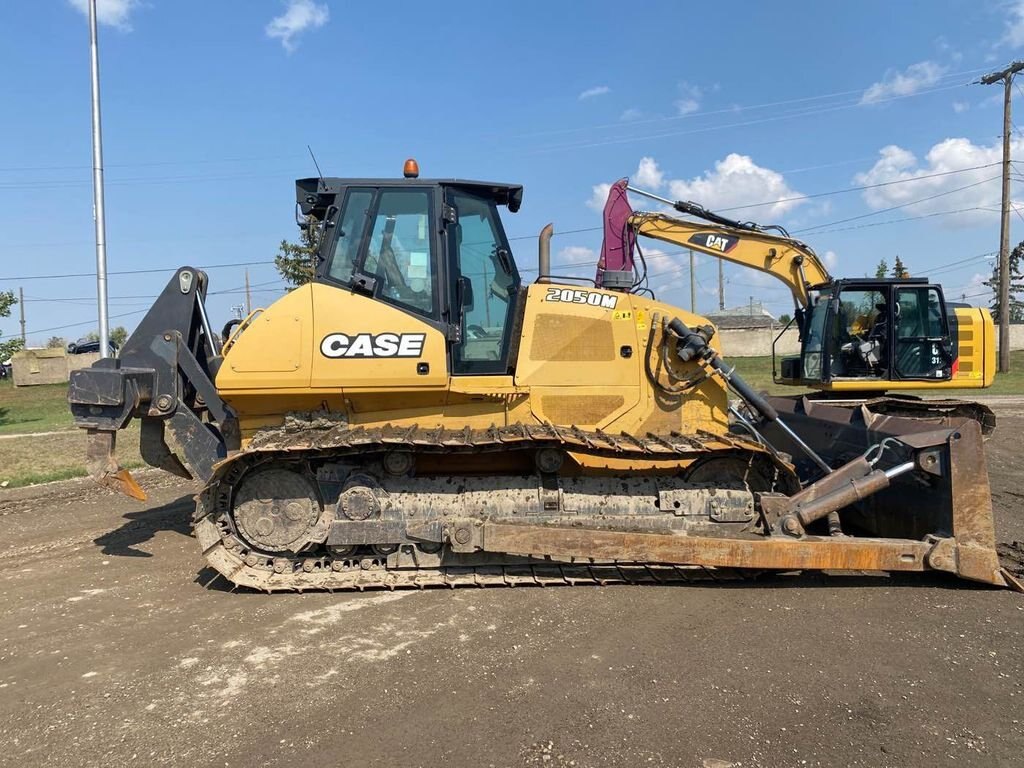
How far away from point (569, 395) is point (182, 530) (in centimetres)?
463

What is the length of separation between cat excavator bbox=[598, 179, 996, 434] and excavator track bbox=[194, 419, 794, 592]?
208 inches

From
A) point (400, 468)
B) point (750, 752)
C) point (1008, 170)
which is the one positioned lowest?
point (750, 752)

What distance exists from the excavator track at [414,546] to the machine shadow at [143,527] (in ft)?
6.19

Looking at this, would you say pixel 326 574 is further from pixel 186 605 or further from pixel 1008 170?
pixel 1008 170

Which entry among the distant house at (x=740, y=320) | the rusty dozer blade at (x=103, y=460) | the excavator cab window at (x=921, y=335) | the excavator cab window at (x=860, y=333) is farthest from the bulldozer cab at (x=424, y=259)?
the distant house at (x=740, y=320)

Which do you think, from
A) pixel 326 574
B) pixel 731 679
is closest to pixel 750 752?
pixel 731 679

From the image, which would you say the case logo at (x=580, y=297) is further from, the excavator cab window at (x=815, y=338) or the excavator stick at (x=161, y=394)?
the excavator cab window at (x=815, y=338)

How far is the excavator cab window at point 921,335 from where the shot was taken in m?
10.3

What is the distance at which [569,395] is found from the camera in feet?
18.1

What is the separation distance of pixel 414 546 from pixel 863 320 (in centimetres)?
853

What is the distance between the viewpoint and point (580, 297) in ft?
18.5

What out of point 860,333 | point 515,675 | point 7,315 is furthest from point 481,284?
point 7,315

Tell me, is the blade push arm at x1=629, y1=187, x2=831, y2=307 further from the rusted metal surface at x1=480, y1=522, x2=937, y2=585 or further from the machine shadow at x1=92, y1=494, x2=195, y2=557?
the machine shadow at x1=92, y1=494, x2=195, y2=557

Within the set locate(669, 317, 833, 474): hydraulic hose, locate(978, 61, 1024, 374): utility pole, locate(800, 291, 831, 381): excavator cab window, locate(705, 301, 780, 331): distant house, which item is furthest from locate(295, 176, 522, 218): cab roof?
locate(705, 301, 780, 331): distant house
